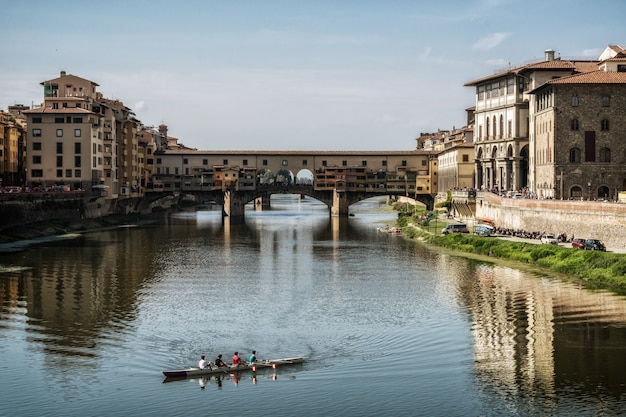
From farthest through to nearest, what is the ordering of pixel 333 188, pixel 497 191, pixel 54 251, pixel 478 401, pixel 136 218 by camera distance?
pixel 333 188
pixel 136 218
pixel 497 191
pixel 54 251
pixel 478 401

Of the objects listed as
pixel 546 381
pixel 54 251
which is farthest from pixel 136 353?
pixel 54 251

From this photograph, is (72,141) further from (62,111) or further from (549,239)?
(549,239)

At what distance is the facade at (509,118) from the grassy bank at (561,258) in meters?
22.3

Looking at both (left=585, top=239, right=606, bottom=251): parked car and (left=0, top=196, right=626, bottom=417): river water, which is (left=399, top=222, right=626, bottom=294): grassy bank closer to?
(left=585, top=239, right=606, bottom=251): parked car

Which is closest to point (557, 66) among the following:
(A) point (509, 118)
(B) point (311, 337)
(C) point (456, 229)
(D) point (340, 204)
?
(A) point (509, 118)

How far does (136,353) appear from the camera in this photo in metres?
37.5

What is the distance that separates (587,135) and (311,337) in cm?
5292

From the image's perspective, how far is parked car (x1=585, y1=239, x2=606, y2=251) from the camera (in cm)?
6162

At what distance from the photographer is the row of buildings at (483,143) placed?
84.2 metres

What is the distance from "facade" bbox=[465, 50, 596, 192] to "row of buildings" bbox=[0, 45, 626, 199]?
0.42ft

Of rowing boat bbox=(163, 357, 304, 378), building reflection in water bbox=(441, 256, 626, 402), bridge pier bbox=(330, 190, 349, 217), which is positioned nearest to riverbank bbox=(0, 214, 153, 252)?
bridge pier bbox=(330, 190, 349, 217)

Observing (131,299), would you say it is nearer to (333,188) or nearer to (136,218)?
(136,218)

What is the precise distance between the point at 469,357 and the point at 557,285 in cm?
1986

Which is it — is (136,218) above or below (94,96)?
below
